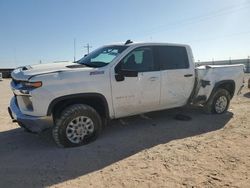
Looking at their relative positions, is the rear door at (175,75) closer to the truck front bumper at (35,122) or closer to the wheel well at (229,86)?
the wheel well at (229,86)


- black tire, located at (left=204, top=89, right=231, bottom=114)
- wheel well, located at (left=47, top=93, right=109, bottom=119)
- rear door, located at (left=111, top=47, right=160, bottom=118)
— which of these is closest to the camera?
wheel well, located at (left=47, top=93, right=109, bottom=119)

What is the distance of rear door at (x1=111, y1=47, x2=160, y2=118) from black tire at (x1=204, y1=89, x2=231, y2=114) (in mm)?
2065

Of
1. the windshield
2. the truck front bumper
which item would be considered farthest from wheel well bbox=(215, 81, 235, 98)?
the truck front bumper

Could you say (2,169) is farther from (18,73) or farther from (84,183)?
(18,73)

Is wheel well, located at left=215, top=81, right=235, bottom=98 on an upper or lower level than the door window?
lower

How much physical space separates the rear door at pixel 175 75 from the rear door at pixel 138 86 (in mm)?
225

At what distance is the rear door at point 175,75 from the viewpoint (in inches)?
252

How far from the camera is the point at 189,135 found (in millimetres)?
5898

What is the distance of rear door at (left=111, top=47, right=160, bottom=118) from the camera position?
18.6 feet

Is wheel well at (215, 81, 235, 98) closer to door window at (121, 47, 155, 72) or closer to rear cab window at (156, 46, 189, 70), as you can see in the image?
rear cab window at (156, 46, 189, 70)

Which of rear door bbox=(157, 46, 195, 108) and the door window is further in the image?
rear door bbox=(157, 46, 195, 108)

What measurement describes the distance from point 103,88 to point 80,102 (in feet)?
1.69

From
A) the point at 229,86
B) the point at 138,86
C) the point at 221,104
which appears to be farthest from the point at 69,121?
the point at 229,86

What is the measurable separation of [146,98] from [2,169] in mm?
3143
